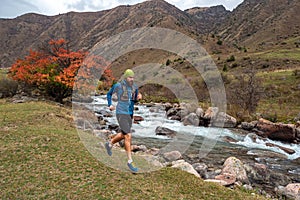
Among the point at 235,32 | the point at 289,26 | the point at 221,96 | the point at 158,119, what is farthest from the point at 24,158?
the point at 235,32

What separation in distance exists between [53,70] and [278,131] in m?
22.5

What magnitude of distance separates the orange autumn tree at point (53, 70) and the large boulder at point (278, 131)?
18.4 meters

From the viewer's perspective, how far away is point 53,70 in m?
24.8

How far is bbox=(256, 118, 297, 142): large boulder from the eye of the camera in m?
21.4

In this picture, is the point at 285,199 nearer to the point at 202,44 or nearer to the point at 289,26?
the point at 202,44

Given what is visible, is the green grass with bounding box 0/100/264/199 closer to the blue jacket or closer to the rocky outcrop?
the blue jacket

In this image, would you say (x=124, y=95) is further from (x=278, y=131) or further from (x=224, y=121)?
(x=224, y=121)

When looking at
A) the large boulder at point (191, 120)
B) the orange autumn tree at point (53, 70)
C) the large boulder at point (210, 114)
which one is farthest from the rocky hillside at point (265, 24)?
the orange autumn tree at point (53, 70)

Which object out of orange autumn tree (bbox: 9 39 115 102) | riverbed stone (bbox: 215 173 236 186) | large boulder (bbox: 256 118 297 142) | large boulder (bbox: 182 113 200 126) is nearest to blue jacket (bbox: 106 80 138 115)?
riverbed stone (bbox: 215 173 236 186)

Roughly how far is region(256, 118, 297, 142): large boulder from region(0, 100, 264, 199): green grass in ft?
50.0

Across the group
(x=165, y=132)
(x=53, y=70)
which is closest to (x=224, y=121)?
(x=165, y=132)

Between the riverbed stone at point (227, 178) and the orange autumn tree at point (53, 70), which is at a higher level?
the orange autumn tree at point (53, 70)

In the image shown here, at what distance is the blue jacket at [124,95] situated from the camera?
305 inches

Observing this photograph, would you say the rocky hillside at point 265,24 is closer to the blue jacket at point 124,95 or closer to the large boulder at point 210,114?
the large boulder at point 210,114
